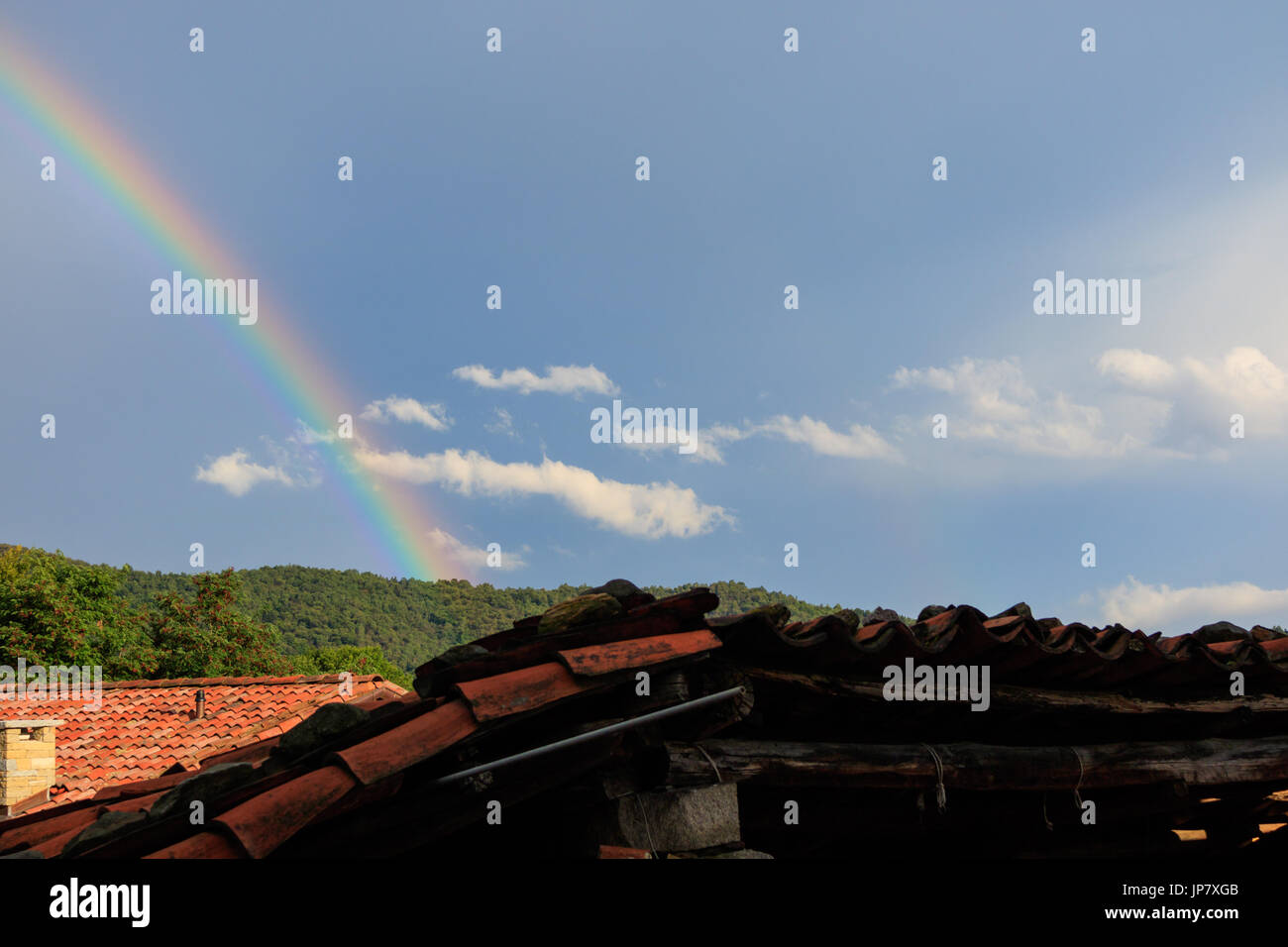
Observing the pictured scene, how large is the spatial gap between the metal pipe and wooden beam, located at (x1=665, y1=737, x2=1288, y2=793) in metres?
0.28

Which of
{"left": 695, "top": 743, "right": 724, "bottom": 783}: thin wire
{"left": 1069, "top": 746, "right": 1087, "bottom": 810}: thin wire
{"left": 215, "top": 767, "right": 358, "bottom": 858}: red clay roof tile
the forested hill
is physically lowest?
the forested hill

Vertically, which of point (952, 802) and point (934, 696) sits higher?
point (934, 696)

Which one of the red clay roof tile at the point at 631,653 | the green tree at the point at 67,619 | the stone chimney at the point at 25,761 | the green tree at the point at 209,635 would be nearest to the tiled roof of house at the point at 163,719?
the stone chimney at the point at 25,761

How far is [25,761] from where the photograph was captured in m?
12.4

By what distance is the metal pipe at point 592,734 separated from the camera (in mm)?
2695

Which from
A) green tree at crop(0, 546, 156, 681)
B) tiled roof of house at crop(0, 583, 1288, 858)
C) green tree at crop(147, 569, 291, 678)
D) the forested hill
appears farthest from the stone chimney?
the forested hill

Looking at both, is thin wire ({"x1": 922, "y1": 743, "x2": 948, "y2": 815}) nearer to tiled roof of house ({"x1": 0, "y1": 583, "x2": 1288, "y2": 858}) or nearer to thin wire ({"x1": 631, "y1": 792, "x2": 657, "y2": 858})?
tiled roof of house ({"x1": 0, "y1": 583, "x2": 1288, "y2": 858})

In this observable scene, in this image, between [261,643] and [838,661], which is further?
[261,643]

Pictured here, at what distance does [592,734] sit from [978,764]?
6.77 ft

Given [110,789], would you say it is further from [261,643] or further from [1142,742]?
[261,643]

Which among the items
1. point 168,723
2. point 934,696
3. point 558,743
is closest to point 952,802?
point 934,696

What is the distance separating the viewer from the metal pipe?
270 cm
